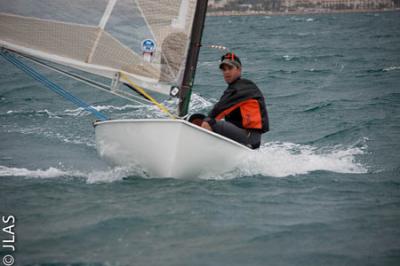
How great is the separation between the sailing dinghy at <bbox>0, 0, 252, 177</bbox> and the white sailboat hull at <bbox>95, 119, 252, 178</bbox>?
11mm

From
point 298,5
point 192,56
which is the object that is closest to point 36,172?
point 192,56

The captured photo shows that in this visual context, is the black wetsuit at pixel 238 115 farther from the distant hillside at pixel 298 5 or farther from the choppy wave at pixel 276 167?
the distant hillside at pixel 298 5

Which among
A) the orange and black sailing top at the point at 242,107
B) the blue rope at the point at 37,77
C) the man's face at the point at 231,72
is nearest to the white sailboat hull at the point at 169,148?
the orange and black sailing top at the point at 242,107

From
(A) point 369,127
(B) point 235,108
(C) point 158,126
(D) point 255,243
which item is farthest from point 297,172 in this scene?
(A) point 369,127

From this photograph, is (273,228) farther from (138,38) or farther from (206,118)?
(138,38)

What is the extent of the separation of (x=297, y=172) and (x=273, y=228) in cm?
219

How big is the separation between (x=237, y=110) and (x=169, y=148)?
3.12ft

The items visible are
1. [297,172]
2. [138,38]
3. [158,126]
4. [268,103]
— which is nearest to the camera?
[158,126]

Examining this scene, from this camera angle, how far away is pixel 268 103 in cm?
1423

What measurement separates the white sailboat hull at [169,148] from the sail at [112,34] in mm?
515

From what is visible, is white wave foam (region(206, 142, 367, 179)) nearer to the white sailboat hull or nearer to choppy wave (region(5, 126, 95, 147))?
the white sailboat hull

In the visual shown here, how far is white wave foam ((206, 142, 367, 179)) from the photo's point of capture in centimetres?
740

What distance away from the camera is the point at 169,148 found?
269 inches

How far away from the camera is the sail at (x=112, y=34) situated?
7.06m
